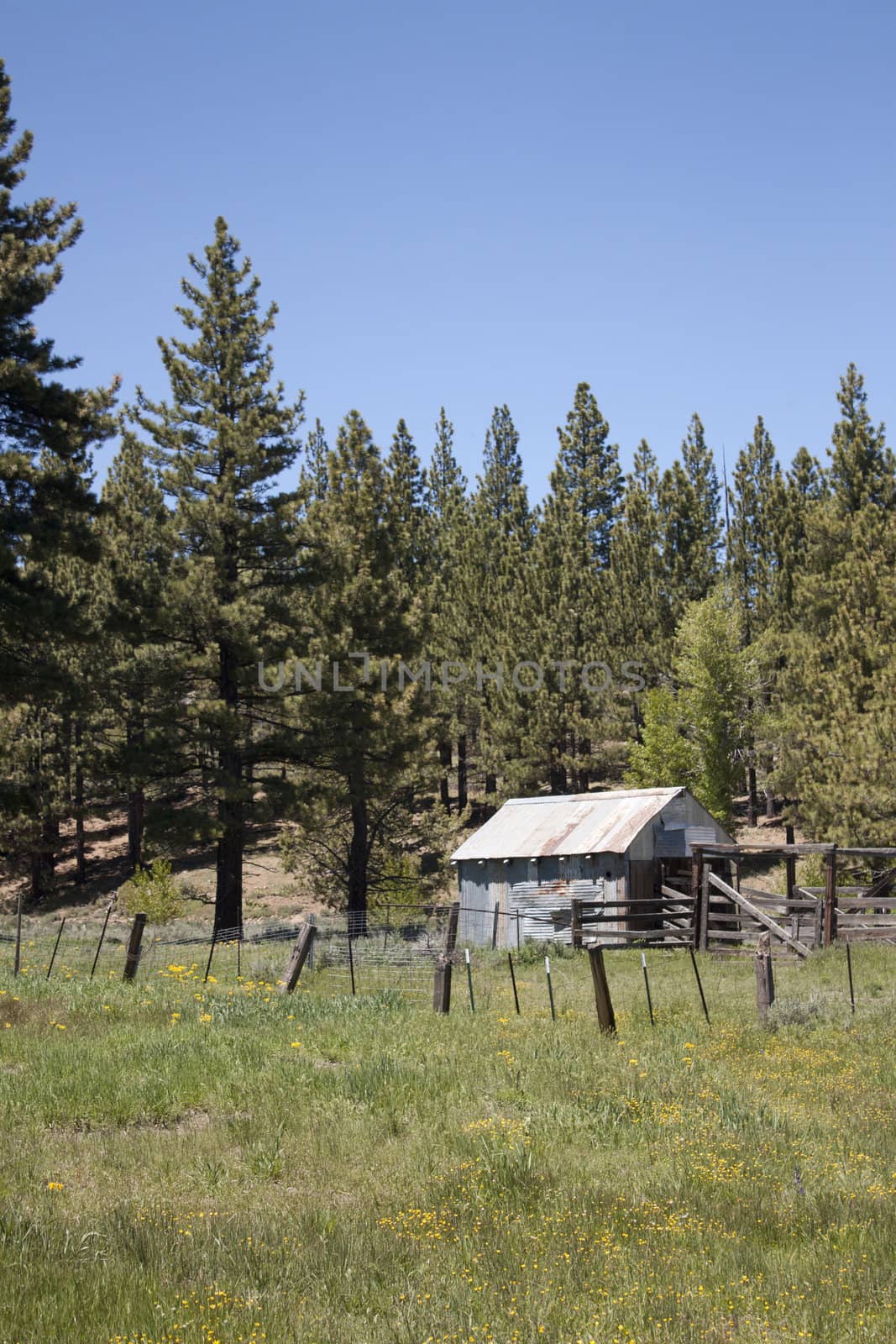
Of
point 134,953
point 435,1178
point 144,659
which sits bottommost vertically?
point 435,1178

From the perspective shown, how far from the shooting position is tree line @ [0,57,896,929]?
24422 millimetres

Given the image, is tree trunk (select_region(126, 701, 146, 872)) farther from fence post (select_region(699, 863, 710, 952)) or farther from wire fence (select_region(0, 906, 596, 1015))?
fence post (select_region(699, 863, 710, 952))

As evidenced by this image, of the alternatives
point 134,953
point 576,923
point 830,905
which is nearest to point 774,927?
point 830,905

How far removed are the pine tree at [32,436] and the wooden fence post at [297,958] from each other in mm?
9152

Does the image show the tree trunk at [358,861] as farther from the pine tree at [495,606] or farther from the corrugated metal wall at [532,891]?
the pine tree at [495,606]

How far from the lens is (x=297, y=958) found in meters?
17.2

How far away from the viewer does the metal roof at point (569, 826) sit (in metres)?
32.4

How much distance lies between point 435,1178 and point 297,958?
30.8ft

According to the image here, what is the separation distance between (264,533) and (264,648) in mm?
3529

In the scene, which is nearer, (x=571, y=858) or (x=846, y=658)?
(x=571, y=858)

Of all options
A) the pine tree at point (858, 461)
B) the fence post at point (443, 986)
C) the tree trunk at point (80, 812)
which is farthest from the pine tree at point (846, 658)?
the tree trunk at point (80, 812)

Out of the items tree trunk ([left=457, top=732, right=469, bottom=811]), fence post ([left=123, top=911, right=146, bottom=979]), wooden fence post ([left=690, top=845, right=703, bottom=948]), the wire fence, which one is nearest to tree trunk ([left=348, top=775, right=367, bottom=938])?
the wire fence

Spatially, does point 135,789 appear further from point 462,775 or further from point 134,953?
point 462,775

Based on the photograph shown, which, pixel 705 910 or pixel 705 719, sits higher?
pixel 705 719
